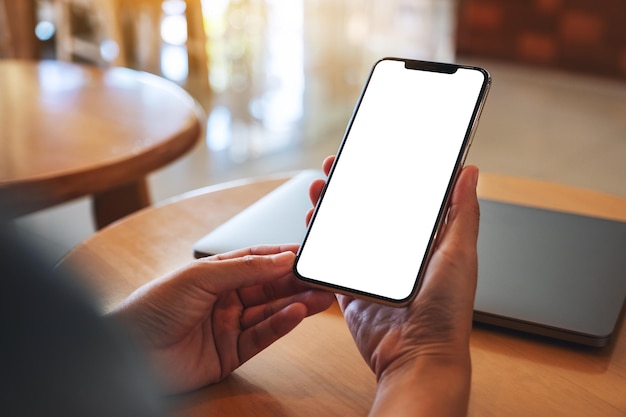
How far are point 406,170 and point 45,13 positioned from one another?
257cm

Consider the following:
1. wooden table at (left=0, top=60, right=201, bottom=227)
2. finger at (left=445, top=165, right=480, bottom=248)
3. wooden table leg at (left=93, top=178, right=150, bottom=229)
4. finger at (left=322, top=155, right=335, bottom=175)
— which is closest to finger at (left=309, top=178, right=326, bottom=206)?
finger at (left=322, top=155, right=335, bottom=175)

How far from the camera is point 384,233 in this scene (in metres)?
0.60

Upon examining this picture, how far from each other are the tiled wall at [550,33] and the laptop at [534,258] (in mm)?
3056

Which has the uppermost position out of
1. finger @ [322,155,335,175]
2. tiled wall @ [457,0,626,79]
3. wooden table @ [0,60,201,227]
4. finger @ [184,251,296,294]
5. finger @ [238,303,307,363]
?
finger @ [322,155,335,175]

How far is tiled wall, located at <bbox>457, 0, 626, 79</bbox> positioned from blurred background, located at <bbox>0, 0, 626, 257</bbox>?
380 mm

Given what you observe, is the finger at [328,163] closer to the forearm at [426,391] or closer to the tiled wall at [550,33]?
the forearm at [426,391]

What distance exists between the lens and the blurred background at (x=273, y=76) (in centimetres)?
250

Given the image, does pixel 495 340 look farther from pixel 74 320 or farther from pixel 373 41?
pixel 373 41

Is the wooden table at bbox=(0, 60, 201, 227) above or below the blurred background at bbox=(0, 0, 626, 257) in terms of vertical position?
above

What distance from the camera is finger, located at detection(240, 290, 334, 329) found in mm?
591

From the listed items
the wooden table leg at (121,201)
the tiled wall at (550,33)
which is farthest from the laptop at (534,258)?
the tiled wall at (550,33)

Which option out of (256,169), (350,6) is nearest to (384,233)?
(256,169)

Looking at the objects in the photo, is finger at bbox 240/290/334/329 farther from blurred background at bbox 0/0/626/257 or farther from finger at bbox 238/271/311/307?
blurred background at bbox 0/0/626/257

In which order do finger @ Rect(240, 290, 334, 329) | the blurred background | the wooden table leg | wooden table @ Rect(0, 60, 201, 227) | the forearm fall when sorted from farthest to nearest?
the blurred background < the wooden table leg < wooden table @ Rect(0, 60, 201, 227) < finger @ Rect(240, 290, 334, 329) < the forearm
